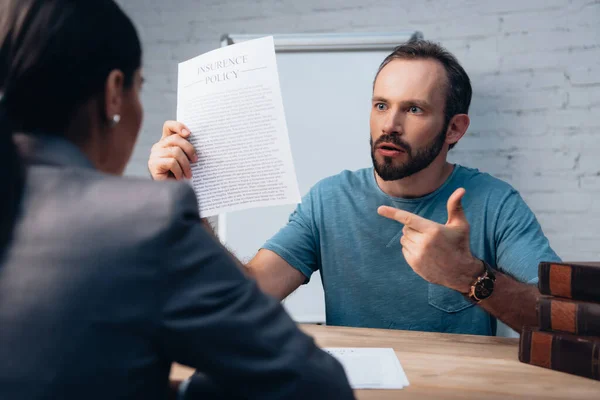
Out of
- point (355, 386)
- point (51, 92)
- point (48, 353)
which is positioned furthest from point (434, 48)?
point (48, 353)

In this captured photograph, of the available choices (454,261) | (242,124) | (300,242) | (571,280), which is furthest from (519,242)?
(242,124)

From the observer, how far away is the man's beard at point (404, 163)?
148 centimetres

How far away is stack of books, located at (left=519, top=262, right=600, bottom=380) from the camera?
88 cm

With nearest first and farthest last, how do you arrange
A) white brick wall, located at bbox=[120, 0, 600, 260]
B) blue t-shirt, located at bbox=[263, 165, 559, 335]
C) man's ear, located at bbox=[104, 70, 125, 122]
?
man's ear, located at bbox=[104, 70, 125, 122] < blue t-shirt, located at bbox=[263, 165, 559, 335] < white brick wall, located at bbox=[120, 0, 600, 260]

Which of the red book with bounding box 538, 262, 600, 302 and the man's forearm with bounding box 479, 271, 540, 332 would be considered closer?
the red book with bounding box 538, 262, 600, 302

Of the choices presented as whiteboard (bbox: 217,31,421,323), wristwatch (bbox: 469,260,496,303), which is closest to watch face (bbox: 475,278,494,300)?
wristwatch (bbox: 469,260,496,303)

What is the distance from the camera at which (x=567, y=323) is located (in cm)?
91

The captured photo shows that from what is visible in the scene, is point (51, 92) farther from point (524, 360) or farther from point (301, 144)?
point (301, 144)

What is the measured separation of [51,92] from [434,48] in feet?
4.19

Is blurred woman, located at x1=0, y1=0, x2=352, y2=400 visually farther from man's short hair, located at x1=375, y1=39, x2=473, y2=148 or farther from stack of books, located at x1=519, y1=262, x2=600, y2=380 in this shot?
man's short hair, located at x1=375, y1=39, x2=473, y2=148

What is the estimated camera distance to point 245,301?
50cm

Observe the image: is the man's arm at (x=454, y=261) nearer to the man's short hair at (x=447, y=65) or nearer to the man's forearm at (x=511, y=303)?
the man's forearm at (x=511, y=303)

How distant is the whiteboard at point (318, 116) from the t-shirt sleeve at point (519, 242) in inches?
35.9

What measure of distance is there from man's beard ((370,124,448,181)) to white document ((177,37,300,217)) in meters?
0.48
